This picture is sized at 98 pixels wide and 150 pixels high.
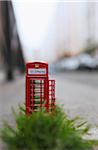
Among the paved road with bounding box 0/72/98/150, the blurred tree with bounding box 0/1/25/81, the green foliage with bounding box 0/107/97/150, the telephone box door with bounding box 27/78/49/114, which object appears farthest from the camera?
the blurred tree with bounding box 0/1/25/81

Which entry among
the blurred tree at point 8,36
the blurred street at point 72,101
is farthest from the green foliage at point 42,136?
the blurred tree at point 8,36

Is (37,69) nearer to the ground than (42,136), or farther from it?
farther from it

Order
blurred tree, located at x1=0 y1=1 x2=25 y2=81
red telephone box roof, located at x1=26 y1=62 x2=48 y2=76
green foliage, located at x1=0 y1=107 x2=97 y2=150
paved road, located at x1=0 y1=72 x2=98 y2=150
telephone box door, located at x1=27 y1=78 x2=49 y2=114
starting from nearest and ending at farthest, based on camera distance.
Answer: green foliage, located at x1=0 y1=107 x2=97 y2=150, red telephone box roof, located at x1=26 y1=62 x2=48 y2=76, telephone box door, located at x1=27 y1=78 x2=49 y2=114, paved road, located at x1=0 y1=72 x2=98 y2=150, blurred tree, located at x1=0 y1=1 x2=25 y2=81

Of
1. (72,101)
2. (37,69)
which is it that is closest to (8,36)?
(72,101)

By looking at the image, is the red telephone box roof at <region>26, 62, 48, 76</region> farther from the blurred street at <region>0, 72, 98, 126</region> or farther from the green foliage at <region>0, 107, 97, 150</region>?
the blurred street at <region>0, 72, 98, 126</region>

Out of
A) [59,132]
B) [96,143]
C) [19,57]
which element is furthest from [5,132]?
[19,57]

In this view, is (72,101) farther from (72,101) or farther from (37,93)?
(37,93)

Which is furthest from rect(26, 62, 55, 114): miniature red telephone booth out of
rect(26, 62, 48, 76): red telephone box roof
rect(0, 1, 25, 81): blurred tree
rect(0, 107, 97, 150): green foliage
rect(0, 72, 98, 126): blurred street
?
rect(0, 1, 25, 81): blurred tree

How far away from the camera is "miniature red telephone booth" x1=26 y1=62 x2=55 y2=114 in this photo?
705 centimetres

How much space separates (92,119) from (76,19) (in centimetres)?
3914

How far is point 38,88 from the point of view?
7281mm

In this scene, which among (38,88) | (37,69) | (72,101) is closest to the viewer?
(37,69)

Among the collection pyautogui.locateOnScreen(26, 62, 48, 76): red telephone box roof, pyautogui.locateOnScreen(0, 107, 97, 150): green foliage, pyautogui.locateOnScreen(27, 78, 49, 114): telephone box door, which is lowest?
pyautogui.locateOnScreen(0, 107, 97, 150): green foliage

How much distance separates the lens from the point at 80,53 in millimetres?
77625
